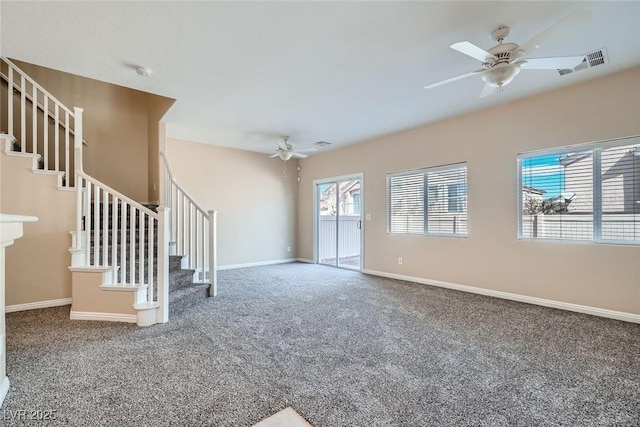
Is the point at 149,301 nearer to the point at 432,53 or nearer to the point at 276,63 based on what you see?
the point at 276,63

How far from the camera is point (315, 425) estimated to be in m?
1.53

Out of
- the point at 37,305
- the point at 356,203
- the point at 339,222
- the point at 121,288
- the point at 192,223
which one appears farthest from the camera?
A: the point at 339,222

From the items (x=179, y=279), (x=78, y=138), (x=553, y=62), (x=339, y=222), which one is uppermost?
(x=553, y=62)

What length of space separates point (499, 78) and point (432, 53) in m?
0.65

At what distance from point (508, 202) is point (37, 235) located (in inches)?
232

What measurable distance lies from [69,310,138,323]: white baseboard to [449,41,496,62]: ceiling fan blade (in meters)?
3.84

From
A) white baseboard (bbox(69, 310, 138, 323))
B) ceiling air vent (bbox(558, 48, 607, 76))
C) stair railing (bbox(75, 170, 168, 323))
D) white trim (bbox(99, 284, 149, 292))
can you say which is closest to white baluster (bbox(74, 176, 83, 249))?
stair railing (bbox(75, 170, 168, 323))

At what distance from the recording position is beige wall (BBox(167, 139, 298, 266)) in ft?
18.6

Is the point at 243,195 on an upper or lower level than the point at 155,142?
lower

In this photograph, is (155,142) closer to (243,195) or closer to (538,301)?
(243,195)

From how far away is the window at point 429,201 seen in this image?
174 inches

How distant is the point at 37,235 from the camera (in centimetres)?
323

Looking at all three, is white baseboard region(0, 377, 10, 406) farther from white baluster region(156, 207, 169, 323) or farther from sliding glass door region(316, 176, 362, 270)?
sliding glass door region(316, 176, 362, 270)

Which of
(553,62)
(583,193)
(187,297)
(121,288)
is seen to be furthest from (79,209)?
(583,193)
